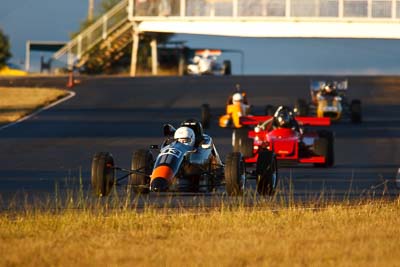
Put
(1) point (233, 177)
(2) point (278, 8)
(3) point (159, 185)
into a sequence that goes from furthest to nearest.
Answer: (2) point (278, 8), (1) point (233, 177), (3) point (159, 185)

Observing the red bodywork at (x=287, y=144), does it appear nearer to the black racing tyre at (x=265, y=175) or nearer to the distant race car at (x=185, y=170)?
the distant race car at (x=185, y=170)

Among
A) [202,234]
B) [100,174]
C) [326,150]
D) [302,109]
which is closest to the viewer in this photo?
[202,234]

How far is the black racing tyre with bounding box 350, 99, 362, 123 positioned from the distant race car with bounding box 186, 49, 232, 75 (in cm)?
3557

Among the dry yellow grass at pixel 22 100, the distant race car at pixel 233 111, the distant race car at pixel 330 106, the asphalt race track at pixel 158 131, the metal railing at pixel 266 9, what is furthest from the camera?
the metal railing at pixel 266 9

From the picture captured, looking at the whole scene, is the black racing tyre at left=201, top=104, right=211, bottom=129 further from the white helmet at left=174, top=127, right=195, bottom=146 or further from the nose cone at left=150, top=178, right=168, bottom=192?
the nose cone at left=150, top=178, right=168, bottom=192

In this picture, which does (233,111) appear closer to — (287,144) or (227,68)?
(287,144)

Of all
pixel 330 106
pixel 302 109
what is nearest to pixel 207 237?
pixel 302 109

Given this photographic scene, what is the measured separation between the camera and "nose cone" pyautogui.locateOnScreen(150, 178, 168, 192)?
61.7 ft

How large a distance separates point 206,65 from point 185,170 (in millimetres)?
59118

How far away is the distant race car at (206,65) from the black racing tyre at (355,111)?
35.6 metres

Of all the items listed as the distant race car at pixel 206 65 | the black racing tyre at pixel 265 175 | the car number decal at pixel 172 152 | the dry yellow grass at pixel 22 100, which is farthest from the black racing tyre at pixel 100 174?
the distant race car at pixel 206 65

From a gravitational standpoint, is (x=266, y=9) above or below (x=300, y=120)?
above

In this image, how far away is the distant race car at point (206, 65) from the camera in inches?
3073

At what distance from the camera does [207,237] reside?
1484 centimetres
